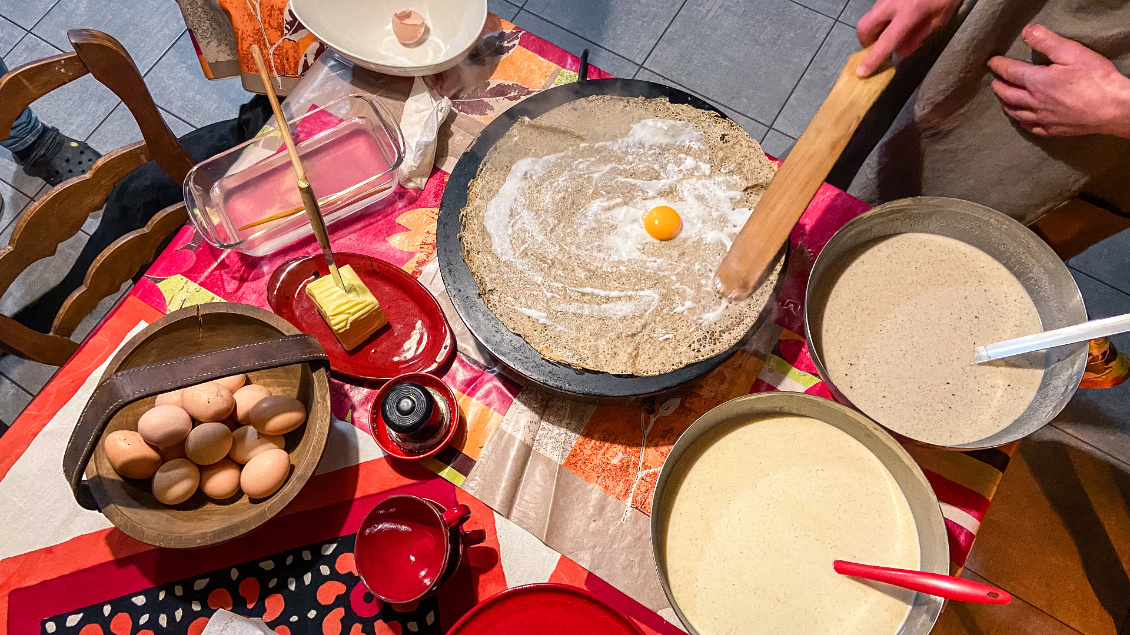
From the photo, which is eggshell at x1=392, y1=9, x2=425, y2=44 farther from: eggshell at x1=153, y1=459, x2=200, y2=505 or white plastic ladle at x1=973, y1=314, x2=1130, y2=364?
white plastic ladle at x1=973, y1=314, x2=1130, y2=364

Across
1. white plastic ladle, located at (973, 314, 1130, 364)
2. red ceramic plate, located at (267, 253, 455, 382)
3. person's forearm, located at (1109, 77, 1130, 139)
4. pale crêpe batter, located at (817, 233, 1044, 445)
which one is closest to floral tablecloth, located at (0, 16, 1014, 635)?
red ceramic plate, located at (267, 253, 455, 382)

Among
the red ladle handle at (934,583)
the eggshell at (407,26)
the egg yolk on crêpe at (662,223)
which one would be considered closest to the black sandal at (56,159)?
the eggshell at (407,26)

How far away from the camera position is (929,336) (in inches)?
52.3

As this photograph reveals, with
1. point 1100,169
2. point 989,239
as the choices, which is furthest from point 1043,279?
point 1100,169

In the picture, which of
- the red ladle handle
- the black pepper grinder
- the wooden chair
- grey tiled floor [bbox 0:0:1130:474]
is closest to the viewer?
the red ladle handle

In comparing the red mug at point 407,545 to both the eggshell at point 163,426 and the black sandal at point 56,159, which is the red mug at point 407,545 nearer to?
the eggshell at point 163,426

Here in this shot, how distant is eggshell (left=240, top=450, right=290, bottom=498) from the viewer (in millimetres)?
1148

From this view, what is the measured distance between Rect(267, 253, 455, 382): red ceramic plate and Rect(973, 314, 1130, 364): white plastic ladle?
3.79ft

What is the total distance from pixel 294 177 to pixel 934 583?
1.64 meters

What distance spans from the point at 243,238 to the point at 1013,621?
104 inches

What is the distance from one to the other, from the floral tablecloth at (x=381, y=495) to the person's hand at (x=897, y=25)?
459mm

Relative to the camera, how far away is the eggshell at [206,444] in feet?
3.81

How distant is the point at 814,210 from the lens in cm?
160

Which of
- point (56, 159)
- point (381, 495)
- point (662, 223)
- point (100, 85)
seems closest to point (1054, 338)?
point (662, 223)
